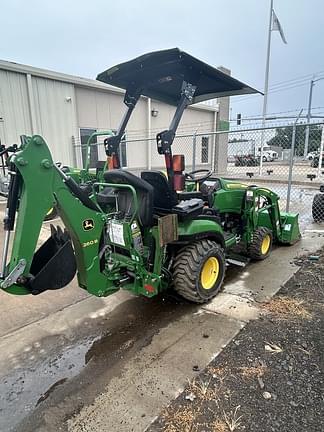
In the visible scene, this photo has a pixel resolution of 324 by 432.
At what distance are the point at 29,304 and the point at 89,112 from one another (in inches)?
338

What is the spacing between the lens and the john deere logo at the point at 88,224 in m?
2.36

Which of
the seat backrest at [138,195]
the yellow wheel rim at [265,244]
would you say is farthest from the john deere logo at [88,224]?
the yellow wheel rim at [265,244]

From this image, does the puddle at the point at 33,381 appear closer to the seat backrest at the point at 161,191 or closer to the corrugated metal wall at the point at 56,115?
the seat backrest at the point at 161,191

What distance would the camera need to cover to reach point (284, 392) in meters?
2.01

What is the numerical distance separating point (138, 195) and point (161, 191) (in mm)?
330

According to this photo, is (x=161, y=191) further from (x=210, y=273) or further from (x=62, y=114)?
(x=62, y=114)

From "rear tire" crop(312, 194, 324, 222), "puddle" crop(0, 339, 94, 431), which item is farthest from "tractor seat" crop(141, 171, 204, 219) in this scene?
"rear tire" crop(312, 194, 324, 222)

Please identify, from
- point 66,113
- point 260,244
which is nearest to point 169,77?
point 260,244

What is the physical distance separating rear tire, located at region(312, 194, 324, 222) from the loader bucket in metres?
5.86

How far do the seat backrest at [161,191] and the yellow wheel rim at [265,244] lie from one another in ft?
6.58

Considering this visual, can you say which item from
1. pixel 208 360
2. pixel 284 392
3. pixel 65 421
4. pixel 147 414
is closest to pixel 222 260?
pixel 208 360

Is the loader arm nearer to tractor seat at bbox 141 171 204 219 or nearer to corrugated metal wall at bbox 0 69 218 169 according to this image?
tractor seat at bbox 141 171 204 219

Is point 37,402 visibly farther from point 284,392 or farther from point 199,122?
point 199,122

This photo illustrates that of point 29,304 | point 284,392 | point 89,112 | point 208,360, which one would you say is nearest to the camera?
point 284,392
